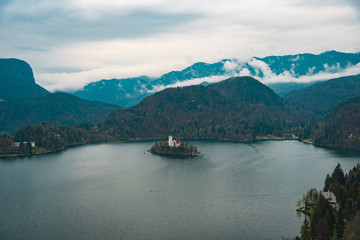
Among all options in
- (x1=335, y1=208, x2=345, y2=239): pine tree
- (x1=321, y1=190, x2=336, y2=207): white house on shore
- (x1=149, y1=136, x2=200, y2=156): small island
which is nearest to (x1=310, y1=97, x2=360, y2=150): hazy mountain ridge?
(x1=149, y1=136, x2=200, y2=156): small island

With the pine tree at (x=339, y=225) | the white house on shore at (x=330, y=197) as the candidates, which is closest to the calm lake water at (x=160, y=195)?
the white house on shore at (x=330, y=197)

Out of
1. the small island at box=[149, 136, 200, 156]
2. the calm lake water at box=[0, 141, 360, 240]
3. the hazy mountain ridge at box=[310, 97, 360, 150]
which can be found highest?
the hazy mountain ridge at box=[310, 97, 360, 150]

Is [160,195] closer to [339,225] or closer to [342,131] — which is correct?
→ [339,225]

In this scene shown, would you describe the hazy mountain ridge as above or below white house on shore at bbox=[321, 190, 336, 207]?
above

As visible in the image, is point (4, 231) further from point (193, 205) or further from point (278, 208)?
point (278, 208)

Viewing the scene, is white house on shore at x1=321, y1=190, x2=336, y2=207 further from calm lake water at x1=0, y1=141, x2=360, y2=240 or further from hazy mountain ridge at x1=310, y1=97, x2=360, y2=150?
hazy mountain ridge at x1=310, y1=97, x2=360, y2=150

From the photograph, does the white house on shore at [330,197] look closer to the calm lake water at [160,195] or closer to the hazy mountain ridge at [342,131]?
the calm lake water at [160,195]

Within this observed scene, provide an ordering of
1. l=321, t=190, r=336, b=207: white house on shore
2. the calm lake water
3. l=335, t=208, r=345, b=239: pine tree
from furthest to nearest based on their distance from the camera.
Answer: l=321, t=190, r=336, b=207: white house on shore, the calm lake water, l=335, t=208, r=345, b=239: pine tree

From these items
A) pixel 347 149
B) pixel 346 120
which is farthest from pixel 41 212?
pixel 346 120

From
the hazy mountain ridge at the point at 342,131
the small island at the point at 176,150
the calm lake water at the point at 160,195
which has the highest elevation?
the hazy mountain ridge at the point at 342,131
